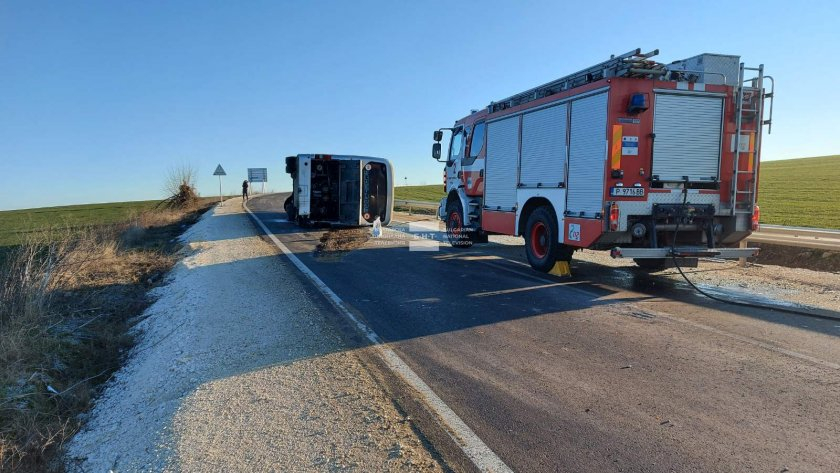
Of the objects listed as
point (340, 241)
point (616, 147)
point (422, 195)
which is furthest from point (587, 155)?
point (422, 195)

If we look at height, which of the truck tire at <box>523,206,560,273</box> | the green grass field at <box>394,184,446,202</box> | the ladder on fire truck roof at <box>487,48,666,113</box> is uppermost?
the ladder on fire truck roof at <box>487,48,666,113</box>

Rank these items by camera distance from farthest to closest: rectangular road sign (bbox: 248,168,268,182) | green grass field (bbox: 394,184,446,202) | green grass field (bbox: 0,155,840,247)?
rectangular road sign (bbox: 248,168,268,182) → green grass field (bbox: 394,184,446,202) → green grass field (bbox: 0,155,840,247)

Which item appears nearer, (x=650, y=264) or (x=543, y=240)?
(x=543, y=240)

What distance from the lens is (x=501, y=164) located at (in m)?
11.1

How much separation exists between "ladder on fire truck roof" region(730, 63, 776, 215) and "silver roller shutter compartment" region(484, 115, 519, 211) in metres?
3.84

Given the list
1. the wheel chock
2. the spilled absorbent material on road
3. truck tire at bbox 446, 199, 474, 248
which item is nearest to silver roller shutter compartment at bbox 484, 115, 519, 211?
truck tire at bbox 446, 199, 474, 248

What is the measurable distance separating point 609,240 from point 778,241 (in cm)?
733

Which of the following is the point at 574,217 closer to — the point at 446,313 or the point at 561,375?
the point at 446,313

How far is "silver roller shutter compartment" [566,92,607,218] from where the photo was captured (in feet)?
26.2

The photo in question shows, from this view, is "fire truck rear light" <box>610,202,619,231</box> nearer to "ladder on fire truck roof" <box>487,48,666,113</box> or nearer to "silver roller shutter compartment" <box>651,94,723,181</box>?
"silver roller shutter compartment" <box>651,94,723,181</box>

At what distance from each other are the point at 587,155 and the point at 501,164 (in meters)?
2.90

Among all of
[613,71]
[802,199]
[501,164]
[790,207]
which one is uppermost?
[613,71]

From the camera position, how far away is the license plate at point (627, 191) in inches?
311

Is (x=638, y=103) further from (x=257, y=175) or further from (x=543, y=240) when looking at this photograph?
(x=257, y=175)
